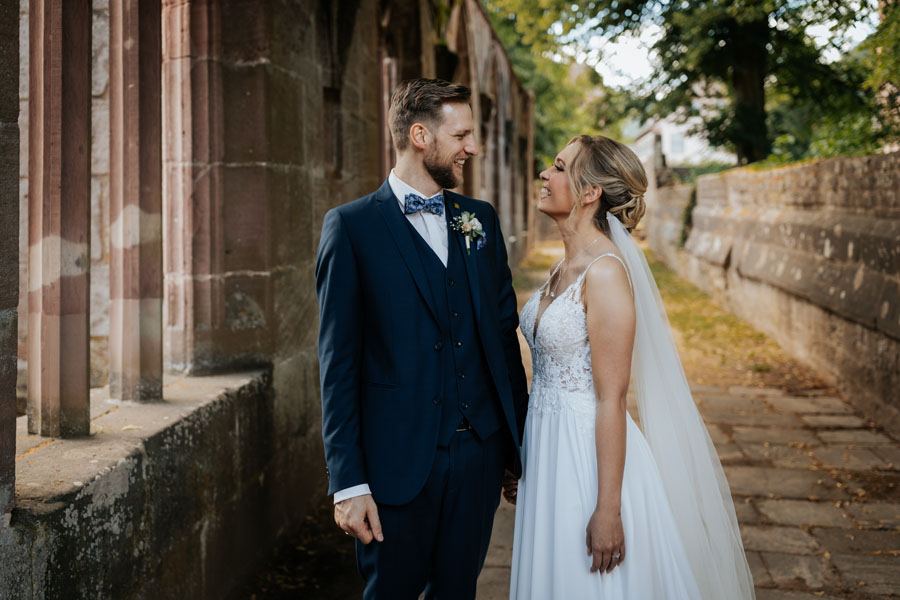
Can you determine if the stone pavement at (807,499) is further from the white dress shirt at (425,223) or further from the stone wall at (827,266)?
the white dress shirt at (425,223)

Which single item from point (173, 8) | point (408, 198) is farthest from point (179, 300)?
point (408, 198)

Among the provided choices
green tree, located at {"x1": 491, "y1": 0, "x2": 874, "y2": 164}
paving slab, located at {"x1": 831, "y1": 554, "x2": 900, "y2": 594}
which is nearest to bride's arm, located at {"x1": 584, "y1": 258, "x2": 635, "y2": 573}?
paving slab, located at {"x1": 831, "y1": 554, "x2": 900, "y2": 594}

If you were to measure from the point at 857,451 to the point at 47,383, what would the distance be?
199 inches

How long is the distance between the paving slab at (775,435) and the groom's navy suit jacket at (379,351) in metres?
4.24

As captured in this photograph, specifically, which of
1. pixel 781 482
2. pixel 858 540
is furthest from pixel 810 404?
pixel 858 540

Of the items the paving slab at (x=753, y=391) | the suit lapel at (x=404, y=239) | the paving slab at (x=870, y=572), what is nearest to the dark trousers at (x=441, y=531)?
the suit lapel at (x=404, y=239)

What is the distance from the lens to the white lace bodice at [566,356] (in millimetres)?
2623

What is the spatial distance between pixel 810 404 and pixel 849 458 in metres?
1.54

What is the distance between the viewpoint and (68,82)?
2.82m

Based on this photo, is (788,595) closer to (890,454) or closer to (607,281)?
(607,281)

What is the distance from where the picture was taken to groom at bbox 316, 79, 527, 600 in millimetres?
2359

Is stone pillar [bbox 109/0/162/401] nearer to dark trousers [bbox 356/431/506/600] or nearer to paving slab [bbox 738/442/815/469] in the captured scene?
dark trousers [bbox 356/431/506/600]

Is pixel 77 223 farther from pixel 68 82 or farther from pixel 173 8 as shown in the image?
pixel 173 8

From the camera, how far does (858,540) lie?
14.1ft
